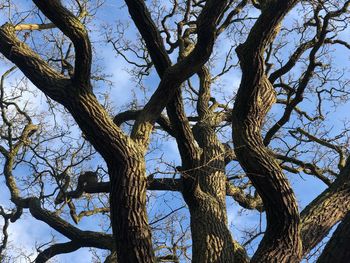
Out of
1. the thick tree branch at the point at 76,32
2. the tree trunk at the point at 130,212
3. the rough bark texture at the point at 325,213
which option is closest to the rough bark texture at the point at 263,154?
the rough bark texture at the point at 325,213

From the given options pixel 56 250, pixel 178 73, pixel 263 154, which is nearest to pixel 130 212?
pixel 263 154

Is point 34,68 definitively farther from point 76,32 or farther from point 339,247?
point 339,247

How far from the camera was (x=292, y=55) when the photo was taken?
7.44 meters

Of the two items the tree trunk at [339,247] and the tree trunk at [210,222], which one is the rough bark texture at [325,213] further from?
the tree trunk at [339,247]

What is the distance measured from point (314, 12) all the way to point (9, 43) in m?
4.55

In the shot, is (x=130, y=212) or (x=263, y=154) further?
(x=263, y=154)

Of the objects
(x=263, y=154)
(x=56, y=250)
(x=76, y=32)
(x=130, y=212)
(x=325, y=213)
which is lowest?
(x=325, y=213)

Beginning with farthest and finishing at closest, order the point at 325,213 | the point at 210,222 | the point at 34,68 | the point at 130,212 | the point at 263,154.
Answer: the point at 210,222 < the point at 34,68 < the point at 325,213 < the point at 263,154 < the point at 130,212

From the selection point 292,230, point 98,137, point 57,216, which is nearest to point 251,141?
point 292,230

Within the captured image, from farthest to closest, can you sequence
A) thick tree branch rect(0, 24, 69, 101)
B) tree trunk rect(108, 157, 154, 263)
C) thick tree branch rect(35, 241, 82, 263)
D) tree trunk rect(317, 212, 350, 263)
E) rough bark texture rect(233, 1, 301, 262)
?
thick tree branch rect(35, 241, 82, 263), thick tree branch rect(0, 24, 69, 101), rough bark texture rect(233, 1, 301, 262), tree trunk rect(108, 157, 154, 263), tree trunk rect(317, 212, 350, 263)

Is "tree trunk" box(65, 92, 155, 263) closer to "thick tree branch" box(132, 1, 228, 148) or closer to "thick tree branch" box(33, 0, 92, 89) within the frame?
"thick tree branch" box(33, 0, 92, 89)

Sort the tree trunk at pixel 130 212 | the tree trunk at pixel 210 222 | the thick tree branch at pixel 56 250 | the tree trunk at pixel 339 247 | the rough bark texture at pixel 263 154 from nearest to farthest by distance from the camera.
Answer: the tree trunk at pixel 339 247 → the tree trunk at pixel 130 212 → the rough bark texture at pixel 263 154 → the tree trunk at pixel 210 222 → the thick tree branch at pixel 56 250

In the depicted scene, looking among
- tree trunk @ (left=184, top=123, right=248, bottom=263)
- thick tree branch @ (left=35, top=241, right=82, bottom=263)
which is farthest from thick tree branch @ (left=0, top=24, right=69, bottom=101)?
thick tree branch @ (left=35, top=241, right=82, bottom=263)

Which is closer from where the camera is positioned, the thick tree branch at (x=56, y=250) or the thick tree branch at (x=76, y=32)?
the thick tree branch at (x=76, y=32)
